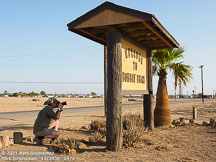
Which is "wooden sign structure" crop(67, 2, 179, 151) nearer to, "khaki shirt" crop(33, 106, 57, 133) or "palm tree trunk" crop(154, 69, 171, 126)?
"khaki shirt" crop(33, 106, 57, 133)

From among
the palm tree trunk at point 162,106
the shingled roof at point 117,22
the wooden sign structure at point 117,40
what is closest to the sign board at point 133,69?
the wooden sign structure at point 117,40

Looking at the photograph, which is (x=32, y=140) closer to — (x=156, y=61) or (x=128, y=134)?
(x=128, y=134)

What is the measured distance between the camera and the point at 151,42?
868cm

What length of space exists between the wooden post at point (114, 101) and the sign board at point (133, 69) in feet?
2.76

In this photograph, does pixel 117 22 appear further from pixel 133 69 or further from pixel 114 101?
pixel 133 69

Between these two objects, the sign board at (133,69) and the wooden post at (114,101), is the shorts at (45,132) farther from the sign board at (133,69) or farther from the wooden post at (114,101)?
the sign board at (133,69)

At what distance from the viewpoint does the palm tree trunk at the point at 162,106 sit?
992cm

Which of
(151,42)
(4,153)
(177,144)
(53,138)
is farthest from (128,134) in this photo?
(151,42)

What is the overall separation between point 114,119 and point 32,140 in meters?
2.52

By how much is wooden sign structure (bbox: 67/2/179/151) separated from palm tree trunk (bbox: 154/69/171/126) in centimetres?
213

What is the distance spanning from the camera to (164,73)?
1047cm

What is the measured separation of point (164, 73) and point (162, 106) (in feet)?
4.88

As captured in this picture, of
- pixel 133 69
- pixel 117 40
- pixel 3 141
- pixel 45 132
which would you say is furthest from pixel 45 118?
pixel 133 69

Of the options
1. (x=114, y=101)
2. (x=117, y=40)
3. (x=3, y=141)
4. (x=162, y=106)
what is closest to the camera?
(x=114, y=101)
